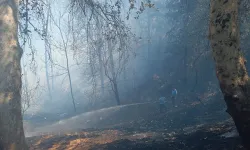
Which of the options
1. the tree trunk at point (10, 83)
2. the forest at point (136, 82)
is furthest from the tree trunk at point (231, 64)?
the tree trunk at point (10, 83)

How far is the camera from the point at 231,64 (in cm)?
441

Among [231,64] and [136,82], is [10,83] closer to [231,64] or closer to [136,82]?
[231,64]

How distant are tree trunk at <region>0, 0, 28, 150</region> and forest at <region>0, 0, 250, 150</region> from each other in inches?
0.9

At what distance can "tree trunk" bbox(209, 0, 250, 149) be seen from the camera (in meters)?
4.38

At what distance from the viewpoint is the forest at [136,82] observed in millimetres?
4535

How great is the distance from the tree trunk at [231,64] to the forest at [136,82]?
2 centimetres

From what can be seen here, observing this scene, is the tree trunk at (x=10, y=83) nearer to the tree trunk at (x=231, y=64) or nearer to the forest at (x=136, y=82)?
the forest at (x=136, y=82)

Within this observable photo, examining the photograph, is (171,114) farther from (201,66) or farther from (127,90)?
(127,90)

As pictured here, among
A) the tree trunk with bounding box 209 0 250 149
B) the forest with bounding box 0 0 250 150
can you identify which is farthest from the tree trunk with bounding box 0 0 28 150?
the tree trunk with bounding box 209 0 250 149

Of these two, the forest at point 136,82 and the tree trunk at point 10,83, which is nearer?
the forest at point 136,82

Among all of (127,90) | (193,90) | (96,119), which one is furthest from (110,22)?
(127,90)

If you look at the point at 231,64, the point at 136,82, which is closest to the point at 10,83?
the point at 231,64

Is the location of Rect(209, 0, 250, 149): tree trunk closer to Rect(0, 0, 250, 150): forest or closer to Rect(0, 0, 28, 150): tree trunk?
Rect(0, 0, 250, 150): forest

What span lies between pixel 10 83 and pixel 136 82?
91.3ft
